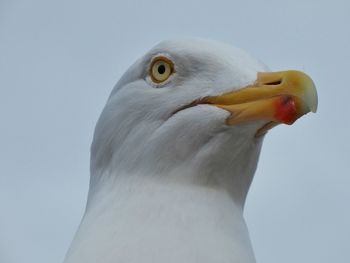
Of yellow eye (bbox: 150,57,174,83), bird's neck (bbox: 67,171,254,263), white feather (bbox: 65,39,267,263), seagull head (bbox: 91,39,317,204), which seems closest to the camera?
bird's neck (bbox: 67,171,254,263)

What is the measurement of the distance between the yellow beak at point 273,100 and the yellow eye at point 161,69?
1.46 feet

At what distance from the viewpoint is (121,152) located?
6797 mm

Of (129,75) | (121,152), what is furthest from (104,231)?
(129,75)

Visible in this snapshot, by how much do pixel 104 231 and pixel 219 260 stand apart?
0.71m

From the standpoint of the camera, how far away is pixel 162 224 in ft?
20.7

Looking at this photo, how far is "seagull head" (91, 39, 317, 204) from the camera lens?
21.0 ft

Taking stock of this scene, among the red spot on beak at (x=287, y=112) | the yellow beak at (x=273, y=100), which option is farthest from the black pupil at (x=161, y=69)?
the red spot on beak at (x=287, y=112)

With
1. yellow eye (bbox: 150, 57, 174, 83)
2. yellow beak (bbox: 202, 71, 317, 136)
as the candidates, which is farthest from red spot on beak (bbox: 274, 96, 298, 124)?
yellow eye (bbox: 150, 57, 174, 83)

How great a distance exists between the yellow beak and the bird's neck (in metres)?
0.52

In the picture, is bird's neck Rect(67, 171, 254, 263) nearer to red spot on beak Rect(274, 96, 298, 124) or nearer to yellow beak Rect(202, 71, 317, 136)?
yellow beak Rect(202, 71, 317, 136)

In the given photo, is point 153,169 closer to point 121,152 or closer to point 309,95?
point 121,152

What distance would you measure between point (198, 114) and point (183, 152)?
249mm

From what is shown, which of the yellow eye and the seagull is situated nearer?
the seagull

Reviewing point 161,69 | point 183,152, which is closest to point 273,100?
point 183,152
